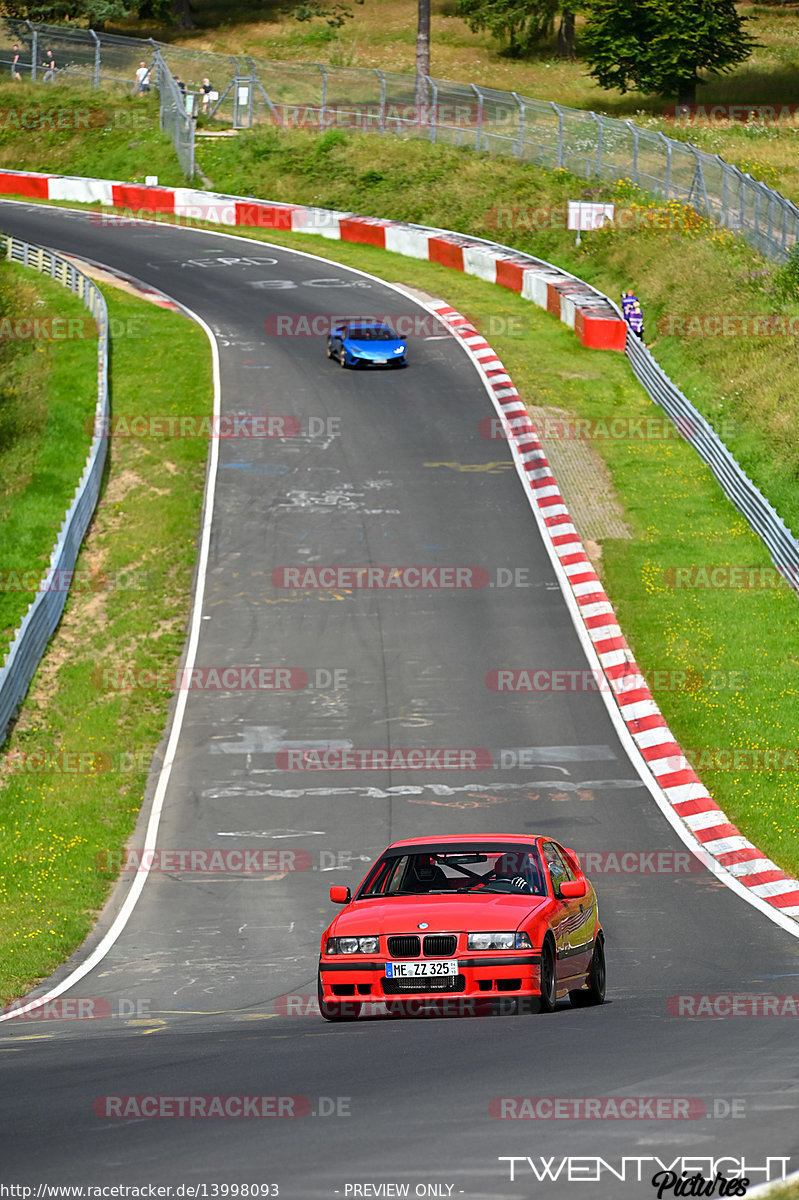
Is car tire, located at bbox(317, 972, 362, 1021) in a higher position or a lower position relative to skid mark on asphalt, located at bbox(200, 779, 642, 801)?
higher

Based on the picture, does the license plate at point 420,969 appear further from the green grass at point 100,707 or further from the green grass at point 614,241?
the green grass at point 614,241

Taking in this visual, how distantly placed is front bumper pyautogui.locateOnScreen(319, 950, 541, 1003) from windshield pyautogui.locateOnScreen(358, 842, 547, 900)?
1.00 meters

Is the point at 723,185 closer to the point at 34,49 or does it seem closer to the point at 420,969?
the point at 34,49

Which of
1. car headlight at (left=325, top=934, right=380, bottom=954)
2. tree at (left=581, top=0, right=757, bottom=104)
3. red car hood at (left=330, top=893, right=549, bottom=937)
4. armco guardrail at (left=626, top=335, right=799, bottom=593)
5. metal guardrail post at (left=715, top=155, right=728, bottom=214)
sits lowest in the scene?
armco guardrail at (left=626, top=335, right=799, bottom=593)

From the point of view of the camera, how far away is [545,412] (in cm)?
3462

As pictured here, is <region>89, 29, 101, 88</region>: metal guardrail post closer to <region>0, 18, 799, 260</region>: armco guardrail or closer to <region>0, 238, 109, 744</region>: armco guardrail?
<region>0, 18, 799, 260</region>: armco guardrail

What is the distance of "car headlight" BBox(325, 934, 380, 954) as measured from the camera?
10.9 m

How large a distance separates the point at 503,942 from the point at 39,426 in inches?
1026

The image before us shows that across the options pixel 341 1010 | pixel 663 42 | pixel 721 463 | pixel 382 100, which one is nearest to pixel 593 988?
pixel 341 1010

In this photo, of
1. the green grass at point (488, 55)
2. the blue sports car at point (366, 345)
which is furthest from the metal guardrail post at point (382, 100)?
the blue sports car at point (366, 345)

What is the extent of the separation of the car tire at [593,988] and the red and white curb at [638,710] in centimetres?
447

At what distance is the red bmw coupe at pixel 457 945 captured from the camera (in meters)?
10.8

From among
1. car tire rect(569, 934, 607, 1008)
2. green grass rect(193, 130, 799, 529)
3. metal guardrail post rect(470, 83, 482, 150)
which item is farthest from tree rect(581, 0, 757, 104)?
car tire rect(569, 934, 607, 1008)

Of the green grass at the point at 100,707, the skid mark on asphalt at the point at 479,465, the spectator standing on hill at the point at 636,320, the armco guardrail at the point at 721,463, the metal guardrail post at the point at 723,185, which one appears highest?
the metal guardrail post at the point at 723,185
